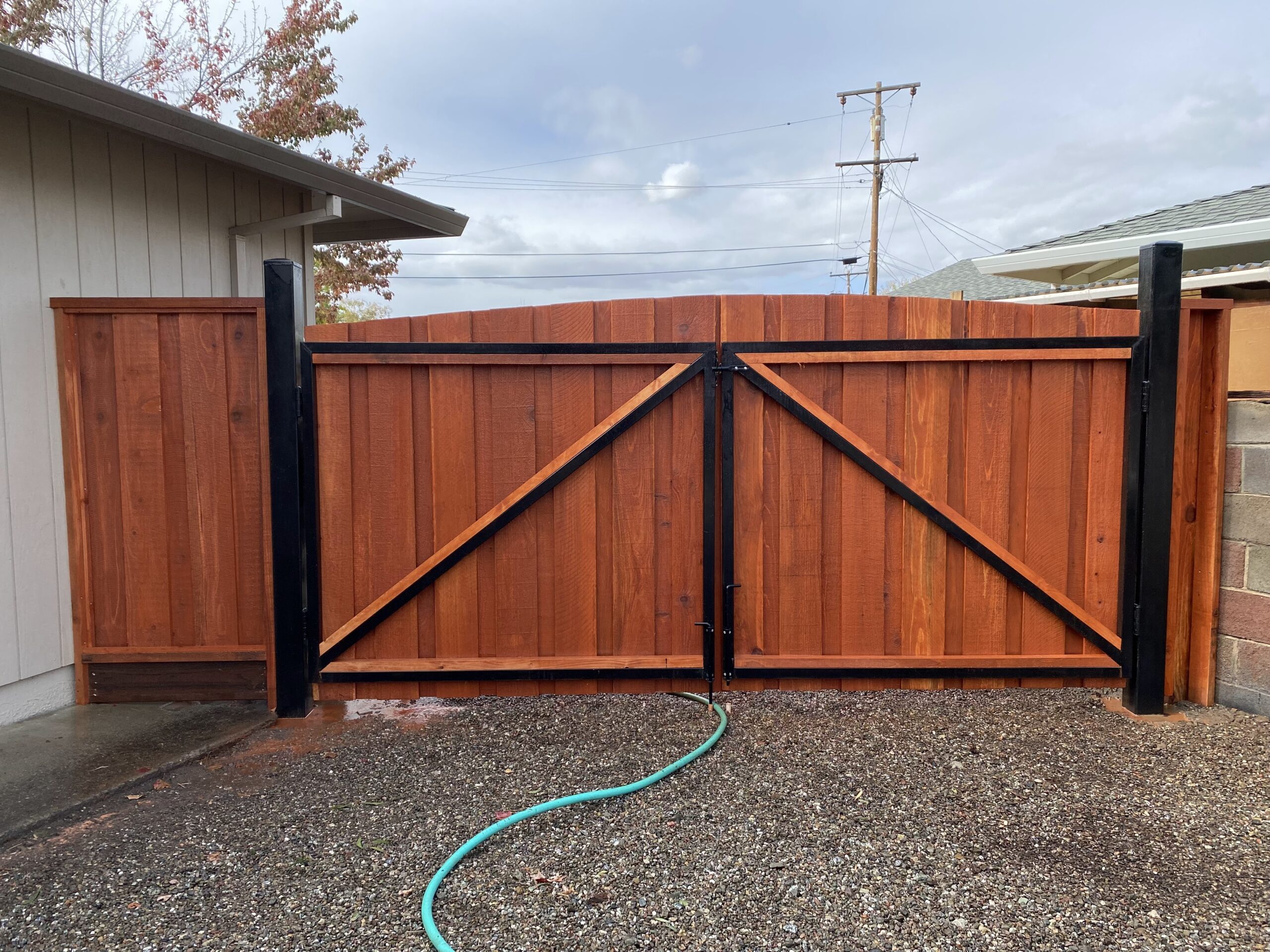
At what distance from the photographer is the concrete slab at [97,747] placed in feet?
8.13

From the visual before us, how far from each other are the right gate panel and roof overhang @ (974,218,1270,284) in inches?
89.1

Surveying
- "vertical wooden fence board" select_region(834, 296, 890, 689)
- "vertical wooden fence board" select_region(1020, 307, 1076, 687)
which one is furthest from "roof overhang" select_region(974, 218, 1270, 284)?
"vertical wooden fence board" select_region(834, 296, 890, 689)

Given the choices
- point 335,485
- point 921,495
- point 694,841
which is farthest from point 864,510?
point 335,485

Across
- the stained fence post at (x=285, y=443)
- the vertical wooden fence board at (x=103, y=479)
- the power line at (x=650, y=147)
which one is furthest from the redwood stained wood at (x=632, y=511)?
the power line at (x=650, y=147)

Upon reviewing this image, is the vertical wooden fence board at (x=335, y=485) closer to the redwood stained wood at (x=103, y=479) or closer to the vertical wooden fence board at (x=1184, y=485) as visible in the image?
the redwood stained wood at (x=103, y=479)

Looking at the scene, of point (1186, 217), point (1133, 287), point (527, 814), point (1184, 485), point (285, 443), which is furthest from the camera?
point (1186, 217)

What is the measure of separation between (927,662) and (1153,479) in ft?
3.93

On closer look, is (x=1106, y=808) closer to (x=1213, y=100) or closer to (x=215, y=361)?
(x=215, y=361)

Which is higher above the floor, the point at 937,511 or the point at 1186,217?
the point at 1186,217

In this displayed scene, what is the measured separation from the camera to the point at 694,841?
2.24m

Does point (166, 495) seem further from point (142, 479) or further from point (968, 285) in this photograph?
point (968, 285)

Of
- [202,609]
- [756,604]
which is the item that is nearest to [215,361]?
[202,609]

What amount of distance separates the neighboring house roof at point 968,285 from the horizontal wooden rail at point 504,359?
493 centimetres

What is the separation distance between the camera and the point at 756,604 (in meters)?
3.29
